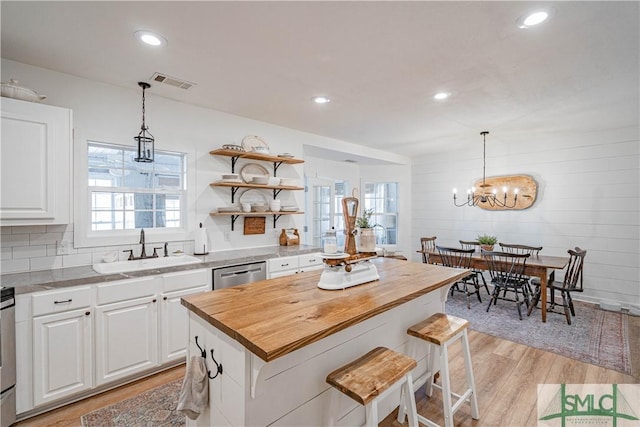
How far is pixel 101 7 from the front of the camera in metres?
1.77

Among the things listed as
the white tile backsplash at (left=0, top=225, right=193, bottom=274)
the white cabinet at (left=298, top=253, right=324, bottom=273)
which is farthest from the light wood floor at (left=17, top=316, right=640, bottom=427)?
the white cabinet at (left=298, top=253, right=324, bottom=273)

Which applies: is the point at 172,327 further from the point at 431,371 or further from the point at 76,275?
the point at 431,371

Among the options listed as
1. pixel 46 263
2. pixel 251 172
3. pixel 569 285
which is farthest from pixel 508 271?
pixel 46 263

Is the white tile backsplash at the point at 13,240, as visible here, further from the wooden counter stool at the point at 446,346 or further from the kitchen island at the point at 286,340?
the wooden counter stool at the point at 446,346

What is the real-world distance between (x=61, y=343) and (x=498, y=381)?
3.33 metres

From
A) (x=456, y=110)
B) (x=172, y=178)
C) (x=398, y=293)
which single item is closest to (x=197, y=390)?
(x=398, y=293)

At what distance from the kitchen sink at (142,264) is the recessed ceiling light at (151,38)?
1.71 meters

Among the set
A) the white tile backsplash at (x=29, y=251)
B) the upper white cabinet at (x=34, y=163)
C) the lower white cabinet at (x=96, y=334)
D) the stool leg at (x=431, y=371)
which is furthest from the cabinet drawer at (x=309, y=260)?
the white tile backsplash at (x=29, y=251)

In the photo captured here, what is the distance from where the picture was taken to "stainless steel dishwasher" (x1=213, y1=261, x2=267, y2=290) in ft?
9.49

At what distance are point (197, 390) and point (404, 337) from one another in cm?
133

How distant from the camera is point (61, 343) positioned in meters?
2.13

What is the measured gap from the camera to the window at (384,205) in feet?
21.8

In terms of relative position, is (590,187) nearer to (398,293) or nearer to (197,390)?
(398,293)

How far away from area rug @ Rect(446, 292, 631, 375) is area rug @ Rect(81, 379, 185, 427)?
320 cm
